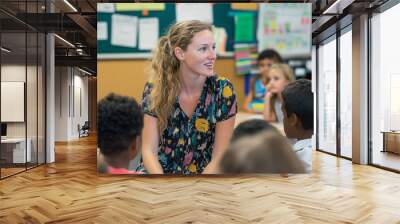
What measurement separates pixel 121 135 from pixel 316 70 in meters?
7.56

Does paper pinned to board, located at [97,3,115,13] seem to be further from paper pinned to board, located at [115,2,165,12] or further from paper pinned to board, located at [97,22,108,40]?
paper pinned to board, located at [97,22,108,40]

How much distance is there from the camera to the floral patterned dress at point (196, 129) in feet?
17.8

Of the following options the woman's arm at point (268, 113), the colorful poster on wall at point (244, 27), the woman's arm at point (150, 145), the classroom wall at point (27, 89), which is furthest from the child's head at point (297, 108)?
the classroom wall at point (27, 89)

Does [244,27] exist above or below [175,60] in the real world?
above

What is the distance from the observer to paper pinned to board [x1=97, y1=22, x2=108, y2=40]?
18.4ft

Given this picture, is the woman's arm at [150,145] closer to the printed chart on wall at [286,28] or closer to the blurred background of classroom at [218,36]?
the blurred background of classroom at [218,36]

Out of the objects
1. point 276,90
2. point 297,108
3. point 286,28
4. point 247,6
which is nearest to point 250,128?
point 276,90

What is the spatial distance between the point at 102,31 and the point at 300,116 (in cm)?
287

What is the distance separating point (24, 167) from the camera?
25.1 feet

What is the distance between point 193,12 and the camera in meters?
5.57

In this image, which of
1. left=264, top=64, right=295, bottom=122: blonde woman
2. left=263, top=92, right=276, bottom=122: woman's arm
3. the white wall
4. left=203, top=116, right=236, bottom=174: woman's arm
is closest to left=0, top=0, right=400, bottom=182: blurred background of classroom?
left=264, top=64, right=295, bottom=122: blonde woman

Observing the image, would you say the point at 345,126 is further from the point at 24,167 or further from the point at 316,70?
the point at 24,167

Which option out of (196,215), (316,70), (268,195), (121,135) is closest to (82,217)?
(196,215)

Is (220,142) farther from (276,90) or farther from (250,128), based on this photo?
(276,90)
